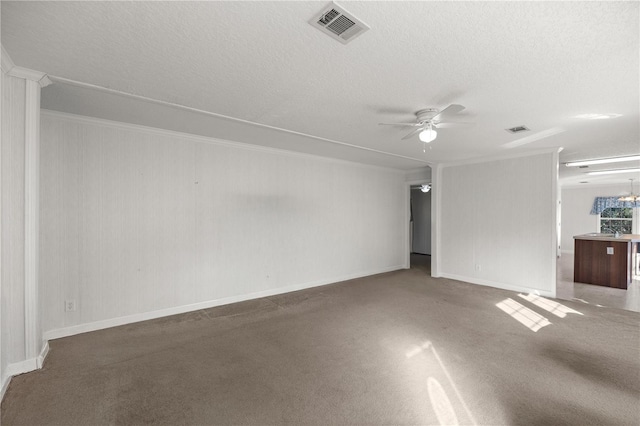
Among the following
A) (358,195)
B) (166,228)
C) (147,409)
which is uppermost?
(358,195)

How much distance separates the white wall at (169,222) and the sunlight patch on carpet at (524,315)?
2.86 m

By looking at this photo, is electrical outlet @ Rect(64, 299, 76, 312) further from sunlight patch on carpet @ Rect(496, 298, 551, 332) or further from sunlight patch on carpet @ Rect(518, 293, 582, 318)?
sunlight patch on carpet @ Rect(518, 293, 582, 318)

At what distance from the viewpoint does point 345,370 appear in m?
2.43

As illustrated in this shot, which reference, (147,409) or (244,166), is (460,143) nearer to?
(244,166)

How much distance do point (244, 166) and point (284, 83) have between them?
2.25 metres

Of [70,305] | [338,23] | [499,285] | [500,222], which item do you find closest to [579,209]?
[500,222]

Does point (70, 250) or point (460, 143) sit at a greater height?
point (460, 143)

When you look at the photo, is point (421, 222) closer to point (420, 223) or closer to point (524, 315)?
point (420, 223)

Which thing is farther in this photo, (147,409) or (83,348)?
(83,348)

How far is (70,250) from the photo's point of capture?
10.4ft

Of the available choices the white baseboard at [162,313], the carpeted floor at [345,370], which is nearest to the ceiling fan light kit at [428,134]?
the carpeted floor at [345,370]

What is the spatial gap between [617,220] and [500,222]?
24.2 feet

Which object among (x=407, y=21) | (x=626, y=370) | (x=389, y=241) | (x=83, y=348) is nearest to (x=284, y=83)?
(x=407, y=21)

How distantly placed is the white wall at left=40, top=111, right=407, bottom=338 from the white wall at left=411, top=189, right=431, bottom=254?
4.82 m
